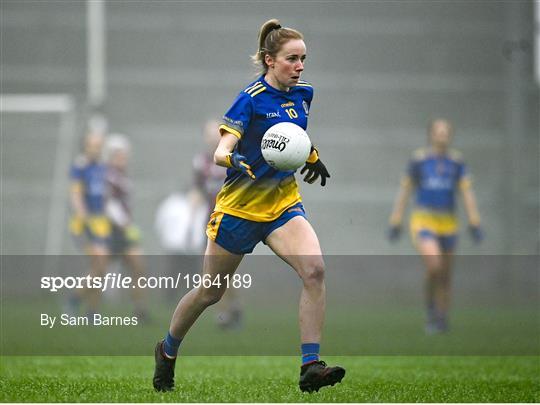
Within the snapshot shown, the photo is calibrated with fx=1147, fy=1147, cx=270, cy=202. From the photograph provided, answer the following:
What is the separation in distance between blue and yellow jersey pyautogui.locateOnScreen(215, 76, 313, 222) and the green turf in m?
0.95

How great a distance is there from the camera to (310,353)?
5602mm

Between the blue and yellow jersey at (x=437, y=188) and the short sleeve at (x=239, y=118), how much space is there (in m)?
6.08

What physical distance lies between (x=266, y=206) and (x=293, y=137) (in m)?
0.43

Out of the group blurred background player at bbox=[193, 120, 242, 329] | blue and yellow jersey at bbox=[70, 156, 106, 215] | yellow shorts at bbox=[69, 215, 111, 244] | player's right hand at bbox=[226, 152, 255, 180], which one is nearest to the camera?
player's right hand at bbox=[226, 152, 255, 180]

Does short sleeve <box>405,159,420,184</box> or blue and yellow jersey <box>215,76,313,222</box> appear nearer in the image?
blue and yellow jersey <box>215,76,313,222</box>

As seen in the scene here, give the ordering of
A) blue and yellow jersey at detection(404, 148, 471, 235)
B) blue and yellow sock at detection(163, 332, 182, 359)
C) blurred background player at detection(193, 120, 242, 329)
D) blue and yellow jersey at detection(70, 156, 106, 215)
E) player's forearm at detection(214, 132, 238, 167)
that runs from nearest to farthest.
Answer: player's forearm at detection(214, 132, 238, 167)
blue and yellow sock at detection(163, 332, 182, 359)
blurred background player at detection(193, 120, 242, 329)
blue and yellow jersey at detection(404, 148, 471, 235)
blue and yellow jersey at detection(70, 156, 106, 215)

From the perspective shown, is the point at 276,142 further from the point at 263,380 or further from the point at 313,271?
the point at 263,380

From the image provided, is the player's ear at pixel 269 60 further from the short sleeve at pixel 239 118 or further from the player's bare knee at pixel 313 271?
the player's bare knee at pixel 313 271

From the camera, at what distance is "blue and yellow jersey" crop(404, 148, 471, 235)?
11.6 m

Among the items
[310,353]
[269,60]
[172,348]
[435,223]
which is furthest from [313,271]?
[435,223]

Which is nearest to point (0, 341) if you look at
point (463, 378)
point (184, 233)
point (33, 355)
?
point (33, 355)

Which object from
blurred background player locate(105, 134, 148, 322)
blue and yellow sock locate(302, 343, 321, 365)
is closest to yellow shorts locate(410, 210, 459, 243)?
blurred background player locate(105, 134, 148, 322)

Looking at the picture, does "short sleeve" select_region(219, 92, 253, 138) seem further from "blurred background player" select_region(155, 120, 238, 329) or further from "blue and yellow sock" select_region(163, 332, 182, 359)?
"blurred background player" select_region(155, 120, 238, 329)

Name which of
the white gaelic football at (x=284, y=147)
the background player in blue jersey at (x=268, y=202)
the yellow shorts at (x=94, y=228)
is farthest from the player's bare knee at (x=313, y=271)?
the yellow shorts at (x=94, y=228)
